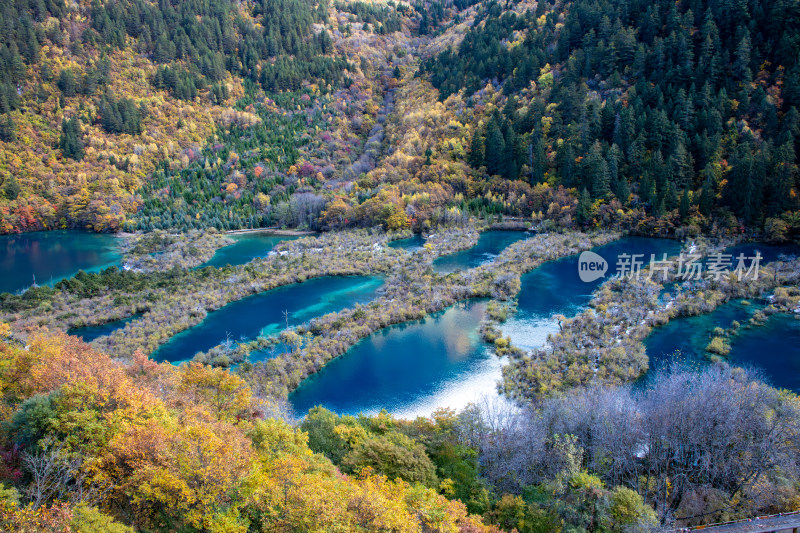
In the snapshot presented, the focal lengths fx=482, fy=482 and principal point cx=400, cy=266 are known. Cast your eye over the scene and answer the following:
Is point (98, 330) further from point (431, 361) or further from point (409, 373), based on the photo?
point (431, 361)

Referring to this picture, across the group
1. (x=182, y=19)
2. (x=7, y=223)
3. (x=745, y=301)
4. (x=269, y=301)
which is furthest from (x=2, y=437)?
(x=182, y=19)

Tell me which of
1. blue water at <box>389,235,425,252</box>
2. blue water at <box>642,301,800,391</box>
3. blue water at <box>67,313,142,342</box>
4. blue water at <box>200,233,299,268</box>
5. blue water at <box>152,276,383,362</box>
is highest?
blue water at <box>389,235,425,252</box>

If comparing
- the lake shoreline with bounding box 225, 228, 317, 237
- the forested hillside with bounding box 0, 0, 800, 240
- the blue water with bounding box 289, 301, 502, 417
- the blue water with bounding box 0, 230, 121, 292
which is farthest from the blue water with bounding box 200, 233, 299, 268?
the blue water with bounding box 289, 301, 502, 417

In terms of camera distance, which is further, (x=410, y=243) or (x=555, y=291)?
(x=410, y=243)

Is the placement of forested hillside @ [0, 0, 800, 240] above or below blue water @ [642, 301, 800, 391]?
above

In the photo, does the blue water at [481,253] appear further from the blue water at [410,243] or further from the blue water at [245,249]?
the blue water at [245,249]

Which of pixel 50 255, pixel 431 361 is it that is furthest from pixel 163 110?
pixel 431 361

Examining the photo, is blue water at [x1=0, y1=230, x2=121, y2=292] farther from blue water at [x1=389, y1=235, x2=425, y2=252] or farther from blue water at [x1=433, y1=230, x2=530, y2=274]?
blue water at [x1=433, y1=230, x2=530, y2=274]
